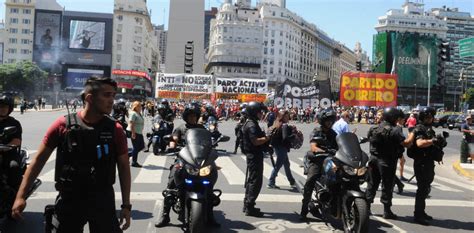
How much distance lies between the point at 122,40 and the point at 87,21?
13.9 m

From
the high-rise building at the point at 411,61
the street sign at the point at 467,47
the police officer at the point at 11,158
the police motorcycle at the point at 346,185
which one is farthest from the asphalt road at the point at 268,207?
the high-rise building at the point at 411,61

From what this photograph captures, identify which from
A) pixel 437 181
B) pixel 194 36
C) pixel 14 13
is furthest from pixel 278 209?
pixel 14 13

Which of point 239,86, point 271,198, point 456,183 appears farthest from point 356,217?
point 239,86

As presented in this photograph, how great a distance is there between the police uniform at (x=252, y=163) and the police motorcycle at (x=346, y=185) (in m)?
0.99

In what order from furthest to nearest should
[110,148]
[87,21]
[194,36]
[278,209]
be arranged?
[87,21] < [194,36] < [278,209] < [110,148]

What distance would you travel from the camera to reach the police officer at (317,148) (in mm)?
6473

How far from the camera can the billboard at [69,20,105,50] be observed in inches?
3762

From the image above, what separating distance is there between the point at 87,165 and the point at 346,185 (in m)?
3.37

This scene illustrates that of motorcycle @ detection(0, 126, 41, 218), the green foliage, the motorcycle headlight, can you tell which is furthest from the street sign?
the green foliage

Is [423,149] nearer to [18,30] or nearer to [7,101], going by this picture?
[7,101]

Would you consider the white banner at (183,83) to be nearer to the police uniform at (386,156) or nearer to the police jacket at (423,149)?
the police uniform at (386,156)

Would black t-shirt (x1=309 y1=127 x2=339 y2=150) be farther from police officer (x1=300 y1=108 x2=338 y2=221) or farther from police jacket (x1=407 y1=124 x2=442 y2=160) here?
police jacket (x1=407 y1=124 x2=442 y2=160)

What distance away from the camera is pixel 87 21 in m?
95.4

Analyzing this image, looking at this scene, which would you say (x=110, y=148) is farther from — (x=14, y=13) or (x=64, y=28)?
(x=14, y=13)
